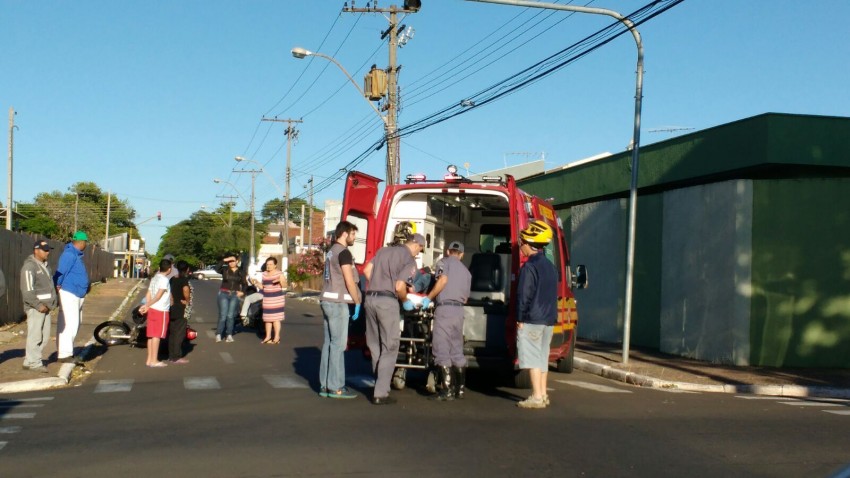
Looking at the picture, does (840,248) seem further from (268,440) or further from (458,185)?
(268,440)

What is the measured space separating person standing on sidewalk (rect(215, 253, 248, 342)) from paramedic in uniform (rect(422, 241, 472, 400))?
8767 millimetres

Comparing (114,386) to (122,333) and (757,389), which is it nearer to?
(122,333)

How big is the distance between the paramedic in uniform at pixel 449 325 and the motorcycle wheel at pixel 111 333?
8695 millimetres

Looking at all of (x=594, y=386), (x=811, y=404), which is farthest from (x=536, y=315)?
(x=811, y=404)

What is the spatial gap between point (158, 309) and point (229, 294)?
4.28 m

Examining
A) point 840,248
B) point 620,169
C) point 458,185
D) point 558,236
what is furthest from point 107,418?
point 620,169

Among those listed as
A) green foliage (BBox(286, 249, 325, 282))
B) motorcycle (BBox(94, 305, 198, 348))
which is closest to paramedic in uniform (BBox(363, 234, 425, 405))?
motorcycle (BBox(94, 305, 198, 348))

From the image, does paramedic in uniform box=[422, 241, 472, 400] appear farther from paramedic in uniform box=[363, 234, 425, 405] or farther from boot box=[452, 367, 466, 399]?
paramedic in uniform box=[363, 234, 425, 405]

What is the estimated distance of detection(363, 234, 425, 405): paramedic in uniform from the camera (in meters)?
9.77

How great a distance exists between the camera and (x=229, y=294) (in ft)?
59.2

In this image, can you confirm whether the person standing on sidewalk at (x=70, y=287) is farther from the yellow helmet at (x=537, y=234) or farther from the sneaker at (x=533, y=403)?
the sneaker at (x=533, y=403)

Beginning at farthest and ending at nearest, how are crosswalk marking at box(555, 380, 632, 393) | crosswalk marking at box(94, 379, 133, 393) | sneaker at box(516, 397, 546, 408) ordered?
1. crosswalk marking at box(555, 380, 632, 393)
2. crosswalk marking at box(94, 379, 133, 393)
3. sneaker at box(516, 397, 546, 408)

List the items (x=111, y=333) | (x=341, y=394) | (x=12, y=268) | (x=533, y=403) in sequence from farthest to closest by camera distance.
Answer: (x=12, y=268), (x=111, y=333), (x=341, y=394), (x=533, y=403)

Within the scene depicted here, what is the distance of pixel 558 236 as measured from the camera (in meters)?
12.7
